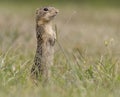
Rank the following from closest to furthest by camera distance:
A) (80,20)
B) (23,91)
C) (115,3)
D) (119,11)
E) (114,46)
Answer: (23,91), (114,46), (80,20), (119,11), (115,3)

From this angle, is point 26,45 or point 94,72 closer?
point 94,72

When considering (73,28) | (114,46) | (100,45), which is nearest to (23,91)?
(114,46)

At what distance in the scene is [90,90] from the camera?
17.7ft

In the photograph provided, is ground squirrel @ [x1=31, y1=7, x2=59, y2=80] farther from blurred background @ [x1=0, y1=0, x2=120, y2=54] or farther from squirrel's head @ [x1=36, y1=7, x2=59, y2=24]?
blurred background @ [x1=0, y1=0, x2=120, y2=54]

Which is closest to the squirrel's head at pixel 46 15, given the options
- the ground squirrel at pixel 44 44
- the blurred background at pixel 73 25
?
the ground squirrel at pixel 44 44

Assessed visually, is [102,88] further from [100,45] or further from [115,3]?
[115,3]

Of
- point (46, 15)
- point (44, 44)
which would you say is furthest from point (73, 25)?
point (44, 44)

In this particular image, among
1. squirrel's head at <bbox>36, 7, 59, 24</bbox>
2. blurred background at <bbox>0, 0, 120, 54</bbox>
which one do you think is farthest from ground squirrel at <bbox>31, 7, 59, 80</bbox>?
blurred background at <bbox>0, 0, 120, 54</bbox>

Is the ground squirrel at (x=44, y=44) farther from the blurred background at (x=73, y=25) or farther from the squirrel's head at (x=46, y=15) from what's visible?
the blurred background at (x=73, y=25)

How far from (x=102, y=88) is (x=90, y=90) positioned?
24 cm

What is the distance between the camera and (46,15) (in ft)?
22.1

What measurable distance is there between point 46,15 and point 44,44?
0.44 meters

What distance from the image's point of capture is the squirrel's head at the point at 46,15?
22.0ft

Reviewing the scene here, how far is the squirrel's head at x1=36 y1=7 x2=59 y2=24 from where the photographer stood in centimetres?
671
